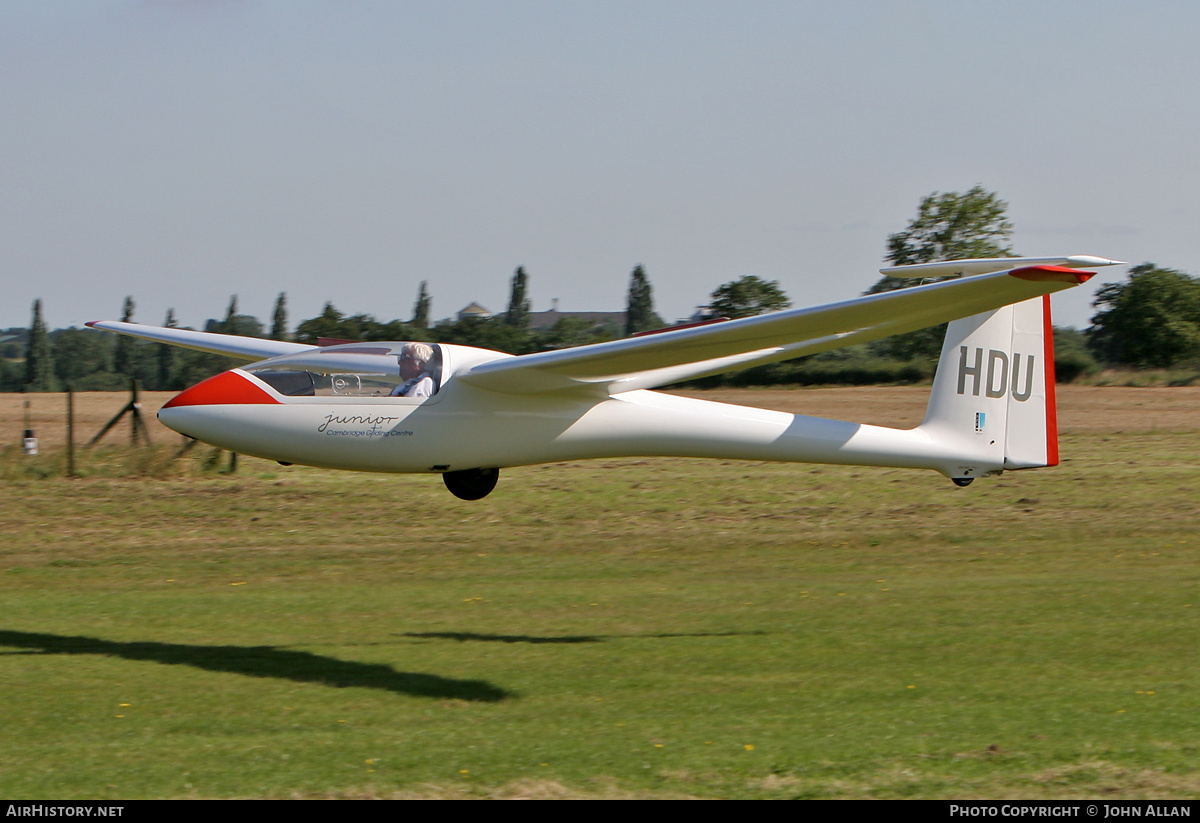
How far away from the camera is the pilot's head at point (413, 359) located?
11109 mm

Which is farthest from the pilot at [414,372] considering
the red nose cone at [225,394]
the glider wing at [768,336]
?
the red nose cone at [225,394]

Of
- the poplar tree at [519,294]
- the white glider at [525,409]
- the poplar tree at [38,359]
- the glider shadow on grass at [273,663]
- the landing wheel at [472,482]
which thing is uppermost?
the poplar tree at [519,294]

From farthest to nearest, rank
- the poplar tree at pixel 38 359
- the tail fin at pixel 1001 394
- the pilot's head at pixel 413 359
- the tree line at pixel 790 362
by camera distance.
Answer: the poplar tree at pixel 38 359
the tree line at pixel 790 362
the tail fin at pixel 1001 394
the pilot's head at pixel 413 359

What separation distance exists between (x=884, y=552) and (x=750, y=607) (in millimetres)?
5565

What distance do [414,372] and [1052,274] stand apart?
601 cm

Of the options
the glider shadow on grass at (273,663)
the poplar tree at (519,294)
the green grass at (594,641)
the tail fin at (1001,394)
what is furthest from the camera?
the poplar tree at (519,294)

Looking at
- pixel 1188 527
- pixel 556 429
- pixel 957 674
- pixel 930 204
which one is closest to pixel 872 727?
pixel 957 674

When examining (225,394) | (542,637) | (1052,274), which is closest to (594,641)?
(542,637)

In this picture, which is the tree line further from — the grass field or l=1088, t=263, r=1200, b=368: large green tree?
the grass field

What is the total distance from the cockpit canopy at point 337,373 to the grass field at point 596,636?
9.39 ft

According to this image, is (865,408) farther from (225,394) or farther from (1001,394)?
(225,394)

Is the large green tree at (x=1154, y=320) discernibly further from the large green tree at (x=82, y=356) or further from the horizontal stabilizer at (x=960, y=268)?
the large green tree at (x=82, y=356)

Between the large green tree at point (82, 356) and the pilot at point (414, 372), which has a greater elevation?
the large green tree at point (82, 356)

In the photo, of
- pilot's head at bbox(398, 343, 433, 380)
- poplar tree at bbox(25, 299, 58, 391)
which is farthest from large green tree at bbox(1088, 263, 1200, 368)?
poplar tree at bbox(25, 299, 58, 391)
